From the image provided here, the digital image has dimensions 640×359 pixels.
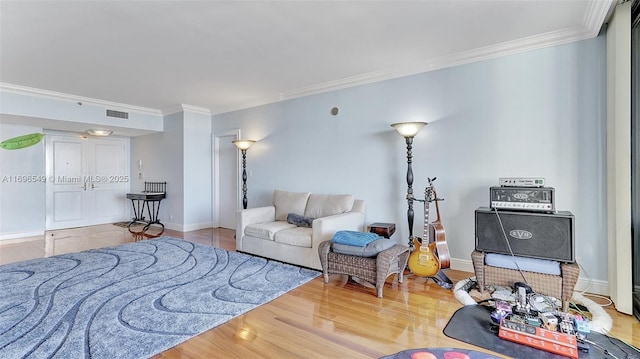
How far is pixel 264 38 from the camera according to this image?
9.86 ft

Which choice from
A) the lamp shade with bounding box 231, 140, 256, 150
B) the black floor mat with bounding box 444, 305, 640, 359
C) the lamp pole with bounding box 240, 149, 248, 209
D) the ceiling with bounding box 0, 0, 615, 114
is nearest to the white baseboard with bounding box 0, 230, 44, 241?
the ceiling with bounding box 0, 0, 615, 114

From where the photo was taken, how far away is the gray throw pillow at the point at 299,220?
400 centimetres

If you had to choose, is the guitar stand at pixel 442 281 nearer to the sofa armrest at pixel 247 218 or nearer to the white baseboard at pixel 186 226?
the sofa armrest at pixel 247 218

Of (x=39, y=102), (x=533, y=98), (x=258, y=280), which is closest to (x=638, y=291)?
(x=533, y=98)

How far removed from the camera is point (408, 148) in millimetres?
3475

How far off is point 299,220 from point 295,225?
10 centimetres

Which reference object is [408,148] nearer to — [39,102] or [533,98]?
[533,98]

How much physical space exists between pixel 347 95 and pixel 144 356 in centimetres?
366

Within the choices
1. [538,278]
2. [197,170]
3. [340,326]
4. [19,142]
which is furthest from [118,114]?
[538,278]

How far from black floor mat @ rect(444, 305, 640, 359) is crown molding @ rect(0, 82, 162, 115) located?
20.5 feet

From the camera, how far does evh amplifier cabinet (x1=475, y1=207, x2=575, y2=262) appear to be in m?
2.44

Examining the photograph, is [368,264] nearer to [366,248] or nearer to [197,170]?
[366,248]

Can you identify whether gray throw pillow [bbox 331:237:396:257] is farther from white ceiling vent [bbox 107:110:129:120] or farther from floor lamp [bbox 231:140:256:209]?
white ceiling vent [bbox 107:110:129:120]

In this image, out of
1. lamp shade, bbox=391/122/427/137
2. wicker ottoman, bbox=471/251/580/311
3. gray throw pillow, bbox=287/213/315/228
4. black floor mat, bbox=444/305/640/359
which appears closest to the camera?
black floor mat, bbox=444/305/640/359
